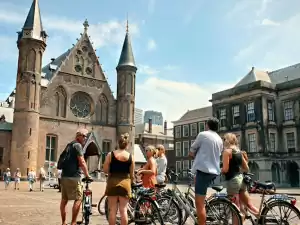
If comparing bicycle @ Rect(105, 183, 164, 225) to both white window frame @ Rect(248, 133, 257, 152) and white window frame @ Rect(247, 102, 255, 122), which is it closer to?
white window frame @ Rect(248, 133, 257, 152)

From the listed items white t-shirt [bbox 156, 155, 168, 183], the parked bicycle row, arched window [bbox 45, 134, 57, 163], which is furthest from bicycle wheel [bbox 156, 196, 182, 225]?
arched window [bbox 45, 134, 57, 163]

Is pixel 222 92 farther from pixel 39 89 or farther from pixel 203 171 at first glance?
pixel 203 171

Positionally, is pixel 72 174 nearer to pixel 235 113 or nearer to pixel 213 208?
pixel 213 208

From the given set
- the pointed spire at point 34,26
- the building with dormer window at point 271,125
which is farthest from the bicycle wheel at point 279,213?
the pointed spire at point 34,26

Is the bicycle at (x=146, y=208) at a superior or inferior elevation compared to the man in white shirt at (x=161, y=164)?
inferior

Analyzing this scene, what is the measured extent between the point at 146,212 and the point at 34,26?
33771 mm

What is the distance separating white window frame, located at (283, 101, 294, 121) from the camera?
38900 millimetres

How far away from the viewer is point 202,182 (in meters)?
5.81

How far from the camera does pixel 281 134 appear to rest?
39406mm

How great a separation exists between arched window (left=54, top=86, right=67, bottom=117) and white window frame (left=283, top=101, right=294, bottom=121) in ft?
81.2

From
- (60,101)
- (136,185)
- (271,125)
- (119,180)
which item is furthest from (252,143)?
(119,180)

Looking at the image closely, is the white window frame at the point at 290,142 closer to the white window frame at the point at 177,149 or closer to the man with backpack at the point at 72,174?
the white window frame at the point at 177,149

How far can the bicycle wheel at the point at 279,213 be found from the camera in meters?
6.34

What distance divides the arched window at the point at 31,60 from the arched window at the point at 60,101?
12.3ft
